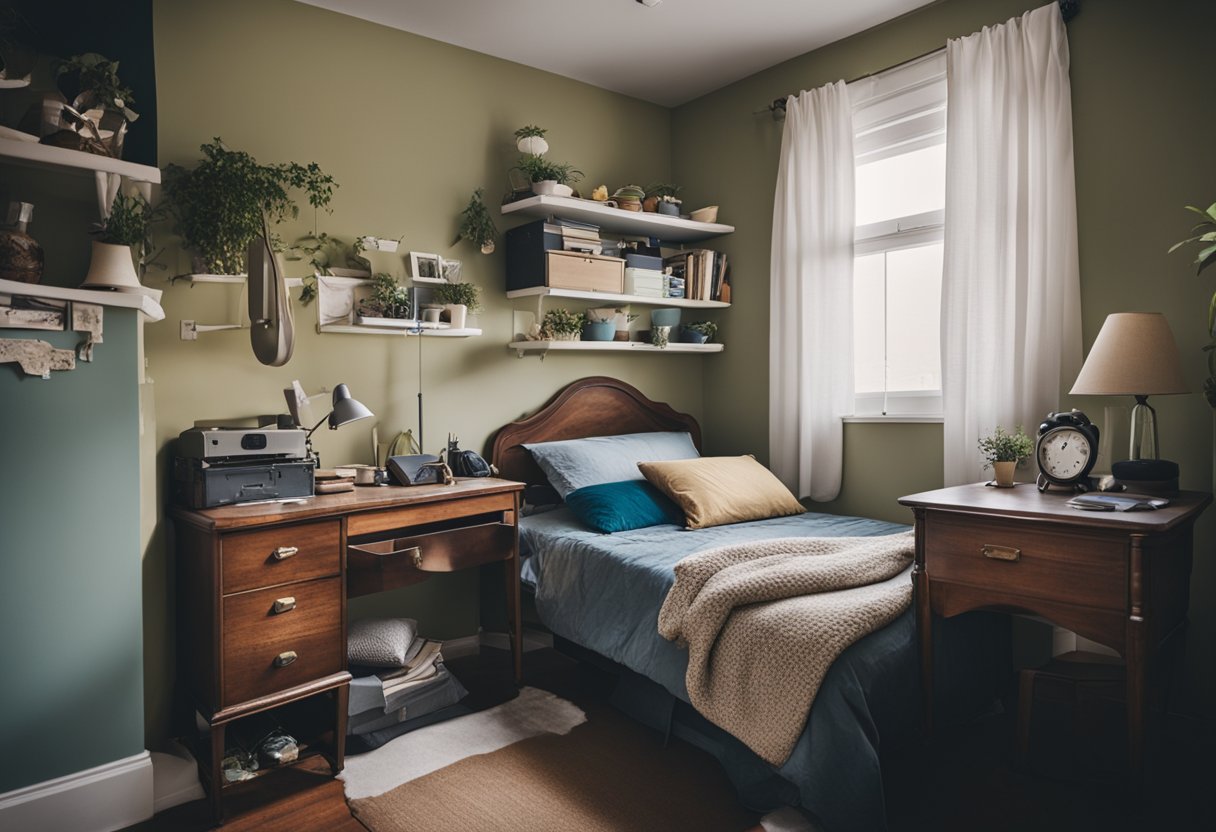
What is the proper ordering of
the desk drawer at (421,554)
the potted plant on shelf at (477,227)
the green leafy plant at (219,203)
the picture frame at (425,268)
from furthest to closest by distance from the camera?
the potted plant on shelf at (477,227), the picture frame at (425,268), the green leafy plant at (219,203), the desk drawer at (421,554)

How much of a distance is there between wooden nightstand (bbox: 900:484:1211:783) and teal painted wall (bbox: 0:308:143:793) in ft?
7.26

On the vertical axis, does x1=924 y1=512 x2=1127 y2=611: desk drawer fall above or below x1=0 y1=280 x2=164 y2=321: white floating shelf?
below

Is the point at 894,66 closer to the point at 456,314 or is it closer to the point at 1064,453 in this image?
the point at 1064,453

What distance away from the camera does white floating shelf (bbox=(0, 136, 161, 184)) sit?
70.9 inches

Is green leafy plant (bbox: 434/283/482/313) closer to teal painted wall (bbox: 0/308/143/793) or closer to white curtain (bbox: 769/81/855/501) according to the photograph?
teal painted wall (bbox: 0/308/143/793)

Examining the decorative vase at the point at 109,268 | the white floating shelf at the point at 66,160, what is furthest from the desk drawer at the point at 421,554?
the white floating shelf at the point at 66,160

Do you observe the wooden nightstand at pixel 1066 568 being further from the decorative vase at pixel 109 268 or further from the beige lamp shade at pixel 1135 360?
the decorative vase at pixel 109 268

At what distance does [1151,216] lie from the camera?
2.51 metres

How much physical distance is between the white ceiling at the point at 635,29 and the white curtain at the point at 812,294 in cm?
30

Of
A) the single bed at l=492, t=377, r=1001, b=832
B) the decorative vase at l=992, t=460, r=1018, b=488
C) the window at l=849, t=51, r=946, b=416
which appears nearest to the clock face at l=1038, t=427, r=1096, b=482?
the decorative vase at l=992, t=460, r=1018, b=488

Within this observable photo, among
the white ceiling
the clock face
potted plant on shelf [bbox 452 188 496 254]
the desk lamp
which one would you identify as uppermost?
the white ceiling

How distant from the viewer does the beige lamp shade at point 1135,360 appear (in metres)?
2.16

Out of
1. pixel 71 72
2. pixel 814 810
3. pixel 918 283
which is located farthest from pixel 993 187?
pixel 71 72

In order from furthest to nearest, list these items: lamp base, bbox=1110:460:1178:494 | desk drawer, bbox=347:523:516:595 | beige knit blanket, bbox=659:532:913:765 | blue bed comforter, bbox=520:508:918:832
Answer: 1. desk drawer, bbox=347:523:516:595
2. lamp base, bbox=1110:460:1178:494
3. beige knit blanket, bbox=659:532:913:765
4. blue bed comforter, bbox=520:508:918:832
